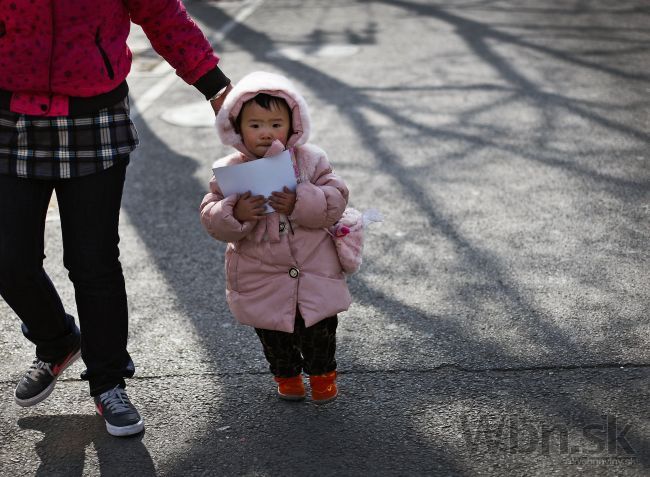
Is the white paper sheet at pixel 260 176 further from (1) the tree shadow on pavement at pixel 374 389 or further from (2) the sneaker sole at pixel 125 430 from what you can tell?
(2) the sneaker sole at pixel 125 430

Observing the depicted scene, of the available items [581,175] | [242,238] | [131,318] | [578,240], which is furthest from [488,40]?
[242,238]

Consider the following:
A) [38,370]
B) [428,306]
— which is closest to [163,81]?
[428,306]

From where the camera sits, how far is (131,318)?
14.5ft

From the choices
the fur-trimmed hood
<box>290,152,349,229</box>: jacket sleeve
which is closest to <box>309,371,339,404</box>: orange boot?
<box>290,152,349,229</box>: jacket sleeve

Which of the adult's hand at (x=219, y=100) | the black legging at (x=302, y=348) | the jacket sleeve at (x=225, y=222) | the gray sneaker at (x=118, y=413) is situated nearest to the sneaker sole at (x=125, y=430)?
the gray sneaker at (x=118, y=413)

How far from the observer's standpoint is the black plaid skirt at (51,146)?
125 inches

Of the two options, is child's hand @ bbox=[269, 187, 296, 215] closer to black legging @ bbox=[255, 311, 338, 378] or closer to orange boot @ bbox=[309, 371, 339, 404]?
black legging @ bbox=[255, 311, 338, 378]

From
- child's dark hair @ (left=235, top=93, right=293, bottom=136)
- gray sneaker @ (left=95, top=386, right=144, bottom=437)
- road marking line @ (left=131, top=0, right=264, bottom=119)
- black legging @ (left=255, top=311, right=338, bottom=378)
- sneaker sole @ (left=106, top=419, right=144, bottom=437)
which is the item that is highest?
child's dark hair @ (left=235, top=93, right=293, bottom=136)

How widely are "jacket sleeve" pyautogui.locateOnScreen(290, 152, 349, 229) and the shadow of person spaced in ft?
3.16

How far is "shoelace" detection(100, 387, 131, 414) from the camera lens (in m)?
3.43

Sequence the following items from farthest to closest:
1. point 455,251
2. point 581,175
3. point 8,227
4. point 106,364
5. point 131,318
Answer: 1. point 581,175
2. point 455,251
3. point 131,318
4. point 106,364
5. point 8,227

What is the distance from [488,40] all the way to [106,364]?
8.37 meters

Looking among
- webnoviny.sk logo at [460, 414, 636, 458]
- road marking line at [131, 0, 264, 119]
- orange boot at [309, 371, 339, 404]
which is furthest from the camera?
road marking line at [131, 0, 264, 119]

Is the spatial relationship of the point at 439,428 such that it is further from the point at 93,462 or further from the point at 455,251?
the point at 455,251
